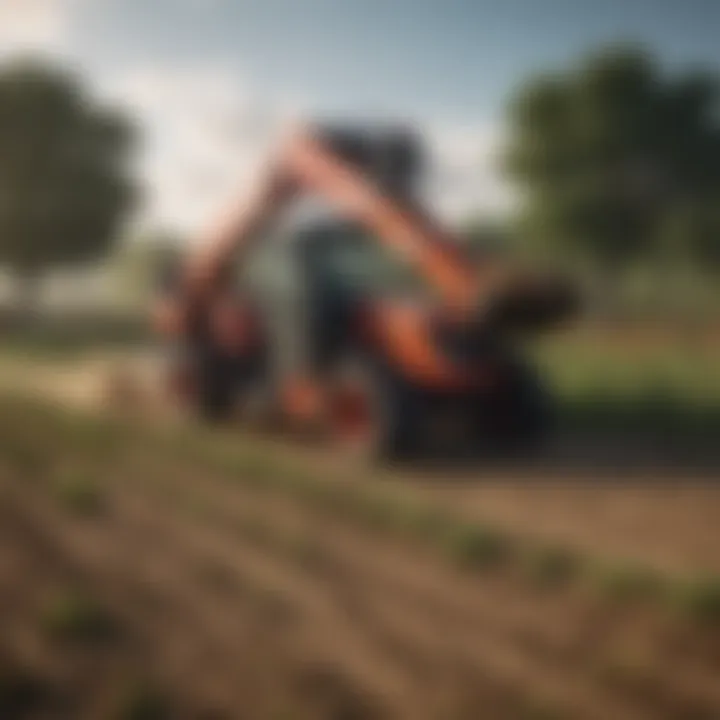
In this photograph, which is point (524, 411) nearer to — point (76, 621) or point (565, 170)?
point (565, 170)

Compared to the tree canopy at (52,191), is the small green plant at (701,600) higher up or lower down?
lower down

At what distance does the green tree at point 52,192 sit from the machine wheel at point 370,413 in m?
1.45

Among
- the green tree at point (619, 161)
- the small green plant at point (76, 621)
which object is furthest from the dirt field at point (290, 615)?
the green tree at point (619, 161)

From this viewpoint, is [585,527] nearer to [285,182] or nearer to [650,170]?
[650,170]

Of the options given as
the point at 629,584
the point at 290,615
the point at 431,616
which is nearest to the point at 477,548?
the point at 431,616

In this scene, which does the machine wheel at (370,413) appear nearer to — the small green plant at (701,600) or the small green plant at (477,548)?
the small green plant at (477,548)

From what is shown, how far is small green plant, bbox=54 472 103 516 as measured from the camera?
3348mm

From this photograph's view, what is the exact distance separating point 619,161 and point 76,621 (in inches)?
88.5

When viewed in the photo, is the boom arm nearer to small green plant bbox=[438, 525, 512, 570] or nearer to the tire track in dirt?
small green plant bbox=[438, 525, 512, 570]

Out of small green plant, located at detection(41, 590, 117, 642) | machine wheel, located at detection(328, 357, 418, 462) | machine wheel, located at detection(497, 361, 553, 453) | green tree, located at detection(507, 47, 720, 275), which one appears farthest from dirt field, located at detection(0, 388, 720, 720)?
green tree, located at detection(507, 47, 720, 275)

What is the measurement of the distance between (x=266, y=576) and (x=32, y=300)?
1.25 m

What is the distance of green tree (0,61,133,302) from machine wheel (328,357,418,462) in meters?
1.45

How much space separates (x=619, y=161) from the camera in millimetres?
3201

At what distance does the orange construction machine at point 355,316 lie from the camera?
365 centimetres
